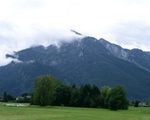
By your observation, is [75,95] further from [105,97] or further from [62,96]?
[105,97]

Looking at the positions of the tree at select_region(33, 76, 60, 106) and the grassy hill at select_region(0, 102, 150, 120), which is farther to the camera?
the tree at select_region(33, 76, 60, 106)

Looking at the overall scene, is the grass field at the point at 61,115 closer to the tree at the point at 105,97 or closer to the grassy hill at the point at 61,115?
the grassy hill at the point at 61,115

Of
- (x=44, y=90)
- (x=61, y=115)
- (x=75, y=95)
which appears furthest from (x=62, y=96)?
(x=61, y=115)

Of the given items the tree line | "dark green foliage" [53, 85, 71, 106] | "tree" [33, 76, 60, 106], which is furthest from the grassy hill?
"dark green foliage" [53, 85, 71, 106]

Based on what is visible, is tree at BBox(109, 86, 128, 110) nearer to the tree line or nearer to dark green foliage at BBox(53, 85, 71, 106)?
the tree line

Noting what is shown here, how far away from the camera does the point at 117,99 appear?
133875mm

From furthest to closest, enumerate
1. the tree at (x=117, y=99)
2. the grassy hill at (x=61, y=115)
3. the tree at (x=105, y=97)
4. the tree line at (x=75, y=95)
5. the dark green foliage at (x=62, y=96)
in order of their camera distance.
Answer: the dark green foliage at (x=62, y=96) < the tree at (x=105, y=97) < the tree line at (x=75, y=95) < the tree at (x=117, y=99) < the grassy hill at (x=61, y=115)

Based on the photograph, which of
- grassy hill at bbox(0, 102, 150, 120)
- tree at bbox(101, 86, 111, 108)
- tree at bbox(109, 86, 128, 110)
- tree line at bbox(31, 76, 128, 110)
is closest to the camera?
grassy hill at bbox(0, 102, 150, 120)

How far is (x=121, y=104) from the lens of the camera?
133 metres

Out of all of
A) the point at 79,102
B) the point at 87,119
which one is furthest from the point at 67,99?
the point at 87,119

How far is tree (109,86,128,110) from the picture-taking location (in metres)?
133

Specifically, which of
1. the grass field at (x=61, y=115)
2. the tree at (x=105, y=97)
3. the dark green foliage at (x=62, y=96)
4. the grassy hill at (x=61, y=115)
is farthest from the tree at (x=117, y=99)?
the grassy hill at (x=61, y=115)

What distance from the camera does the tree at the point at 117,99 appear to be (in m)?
133

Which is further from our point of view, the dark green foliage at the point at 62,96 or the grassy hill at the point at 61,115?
the dark green foliage at the point at 62,96
